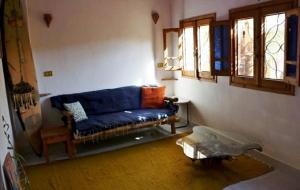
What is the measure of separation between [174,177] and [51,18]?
9.86 feet

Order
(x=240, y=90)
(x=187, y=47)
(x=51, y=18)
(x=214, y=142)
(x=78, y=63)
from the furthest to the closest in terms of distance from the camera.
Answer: (x=187, y=47) < (x=78, y=63) < (x=51, y=18) < (x=240, y=90) < (x=214, y=142)

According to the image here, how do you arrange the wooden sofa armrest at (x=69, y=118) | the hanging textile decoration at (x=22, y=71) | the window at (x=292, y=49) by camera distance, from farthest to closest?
the wooden sofa armrest at (x=69, y=118), the hanging textile decoration at (x=22, y=71), the window at (x=292, y=49)

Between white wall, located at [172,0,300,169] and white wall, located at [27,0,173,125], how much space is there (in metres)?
0.64

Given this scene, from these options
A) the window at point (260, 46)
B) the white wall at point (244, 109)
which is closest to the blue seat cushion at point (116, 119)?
the white wall at point (244, 109)

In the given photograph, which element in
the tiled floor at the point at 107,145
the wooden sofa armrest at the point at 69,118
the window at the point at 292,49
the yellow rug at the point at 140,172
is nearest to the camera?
the window at the point at 292,49

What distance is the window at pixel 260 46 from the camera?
334 cm

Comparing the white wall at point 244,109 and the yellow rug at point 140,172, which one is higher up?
the white wall at point 244,109

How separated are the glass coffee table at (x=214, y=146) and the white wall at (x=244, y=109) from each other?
0.30 m

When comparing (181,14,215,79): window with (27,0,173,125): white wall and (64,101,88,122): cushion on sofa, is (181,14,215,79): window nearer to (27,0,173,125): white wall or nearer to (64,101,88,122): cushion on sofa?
(27,0,173,125): white wall

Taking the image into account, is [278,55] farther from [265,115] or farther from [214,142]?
[214,142]

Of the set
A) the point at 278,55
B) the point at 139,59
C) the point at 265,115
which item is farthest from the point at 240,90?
the point at 139,59

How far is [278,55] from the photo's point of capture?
3404mm

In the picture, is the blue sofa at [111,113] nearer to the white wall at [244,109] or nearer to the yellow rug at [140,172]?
the yellow rug at [140,172]

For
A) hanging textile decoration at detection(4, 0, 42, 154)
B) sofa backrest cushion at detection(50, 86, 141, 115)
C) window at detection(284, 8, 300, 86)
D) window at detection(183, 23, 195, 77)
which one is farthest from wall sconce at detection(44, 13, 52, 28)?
window at detection(284, 8, 300, 86)
